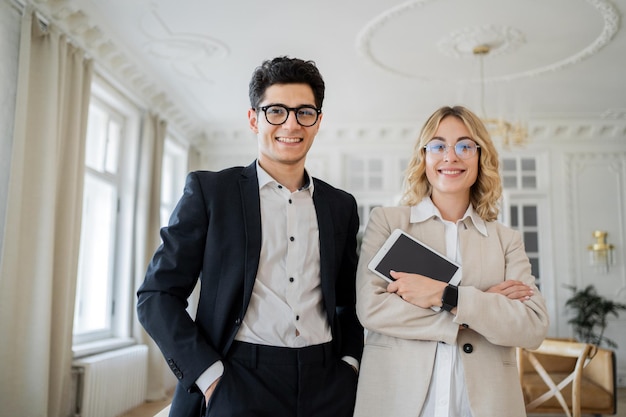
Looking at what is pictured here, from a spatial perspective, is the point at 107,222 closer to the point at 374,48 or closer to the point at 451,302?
the point at 374,48

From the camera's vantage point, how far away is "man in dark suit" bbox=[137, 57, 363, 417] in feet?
5.21

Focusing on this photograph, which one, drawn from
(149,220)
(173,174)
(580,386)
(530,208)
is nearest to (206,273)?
(580,386)

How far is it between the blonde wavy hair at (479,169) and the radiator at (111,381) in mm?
3679

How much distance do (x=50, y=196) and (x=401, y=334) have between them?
3170 millimetres

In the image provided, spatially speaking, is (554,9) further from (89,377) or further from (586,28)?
(89,377)

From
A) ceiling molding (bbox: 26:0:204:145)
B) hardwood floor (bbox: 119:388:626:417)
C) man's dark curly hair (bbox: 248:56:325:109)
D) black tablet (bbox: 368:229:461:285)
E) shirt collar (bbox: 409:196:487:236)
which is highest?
ceiling molding (bbox: 26:0:204:145)

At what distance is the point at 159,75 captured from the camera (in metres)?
6.09

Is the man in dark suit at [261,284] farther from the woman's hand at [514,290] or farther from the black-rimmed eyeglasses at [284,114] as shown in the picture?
the woman's hand at [514,290]

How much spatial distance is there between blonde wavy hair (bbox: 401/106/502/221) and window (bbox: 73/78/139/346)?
4.17m

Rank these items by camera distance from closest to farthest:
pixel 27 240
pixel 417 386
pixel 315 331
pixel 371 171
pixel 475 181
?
pixel 417 386 < pixel 315 331 < pixel 475 181 < pixel 27 240 < pixel 371 171

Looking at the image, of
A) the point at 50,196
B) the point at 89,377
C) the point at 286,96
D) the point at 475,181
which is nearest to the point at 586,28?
the point at 475,181

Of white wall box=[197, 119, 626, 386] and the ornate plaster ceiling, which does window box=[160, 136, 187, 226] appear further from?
white wall box=[197, 119, 626, 386]

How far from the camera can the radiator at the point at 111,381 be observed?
14.9 ft

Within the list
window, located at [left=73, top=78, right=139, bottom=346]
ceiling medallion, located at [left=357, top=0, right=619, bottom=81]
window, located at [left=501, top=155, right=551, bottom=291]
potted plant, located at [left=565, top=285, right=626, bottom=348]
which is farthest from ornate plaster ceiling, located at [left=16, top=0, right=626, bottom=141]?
potted plant, located at [left=565, top=285, right=626, bottom=348]
